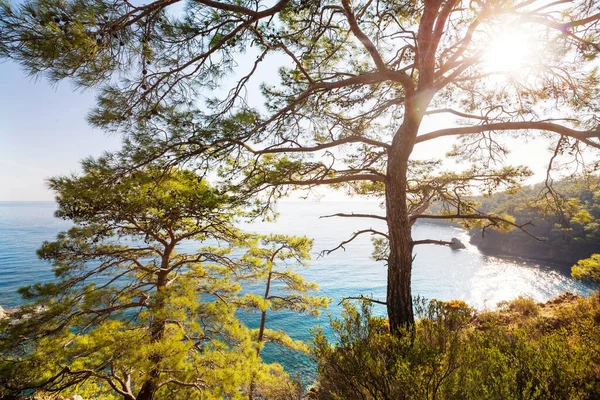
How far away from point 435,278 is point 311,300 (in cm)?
2889

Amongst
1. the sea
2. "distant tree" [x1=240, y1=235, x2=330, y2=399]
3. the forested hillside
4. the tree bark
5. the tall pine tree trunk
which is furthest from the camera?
the sea

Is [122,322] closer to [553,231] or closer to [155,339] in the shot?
[155,339]

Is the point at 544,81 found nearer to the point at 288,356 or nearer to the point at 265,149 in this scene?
the point at 265,149

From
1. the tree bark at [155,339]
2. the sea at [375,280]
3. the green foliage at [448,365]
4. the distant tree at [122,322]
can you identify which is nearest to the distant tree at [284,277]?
the distant tree at [122,322]

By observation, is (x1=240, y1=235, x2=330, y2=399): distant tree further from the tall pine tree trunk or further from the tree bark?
the tall pine tree trunk

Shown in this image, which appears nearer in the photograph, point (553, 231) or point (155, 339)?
point (155, 339)

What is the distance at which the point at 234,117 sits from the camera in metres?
3.12

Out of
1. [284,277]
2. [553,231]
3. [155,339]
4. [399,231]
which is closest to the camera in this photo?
[399,231]

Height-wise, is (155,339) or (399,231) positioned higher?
(399,231)

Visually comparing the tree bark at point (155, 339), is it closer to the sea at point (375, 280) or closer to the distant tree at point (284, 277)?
the distant tree at point (284, 277)

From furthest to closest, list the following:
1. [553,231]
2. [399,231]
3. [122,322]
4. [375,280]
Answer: [553,231] → [375,280] → [122,322] → [399,231]

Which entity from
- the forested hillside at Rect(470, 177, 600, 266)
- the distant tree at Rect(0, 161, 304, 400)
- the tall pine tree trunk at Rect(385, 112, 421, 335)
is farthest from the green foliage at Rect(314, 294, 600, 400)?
the distant tree at Rect(0, 161, 304, 400)

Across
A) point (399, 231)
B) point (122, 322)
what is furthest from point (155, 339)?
point (399, 231)

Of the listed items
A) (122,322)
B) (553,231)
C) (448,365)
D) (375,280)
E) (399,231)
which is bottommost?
(375,280)
